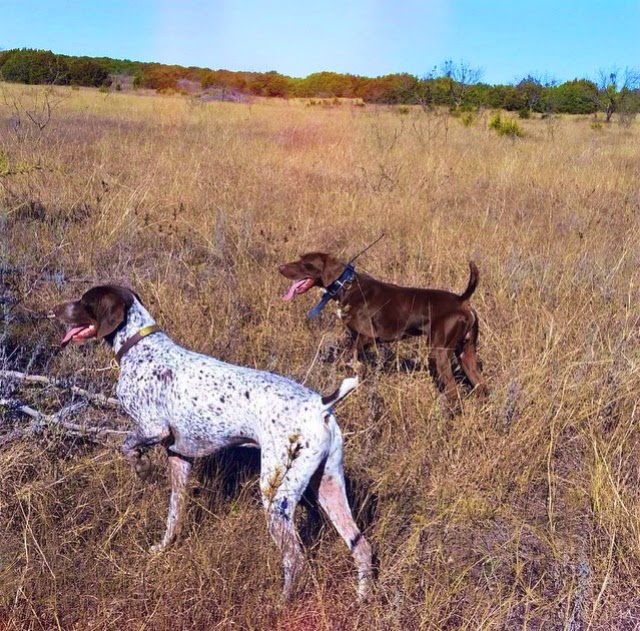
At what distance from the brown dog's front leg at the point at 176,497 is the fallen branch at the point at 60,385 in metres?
0.55

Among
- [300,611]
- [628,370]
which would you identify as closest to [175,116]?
[628,370]

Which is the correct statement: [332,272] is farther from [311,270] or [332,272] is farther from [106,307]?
[106,307]

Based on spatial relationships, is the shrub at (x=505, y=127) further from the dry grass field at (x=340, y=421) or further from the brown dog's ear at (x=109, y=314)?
the brown dog's ear at (x=109, y=314)

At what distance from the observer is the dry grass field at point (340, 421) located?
2449 millimetres

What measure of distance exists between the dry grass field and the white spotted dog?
0.12 m

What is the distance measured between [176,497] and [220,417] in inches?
17.5

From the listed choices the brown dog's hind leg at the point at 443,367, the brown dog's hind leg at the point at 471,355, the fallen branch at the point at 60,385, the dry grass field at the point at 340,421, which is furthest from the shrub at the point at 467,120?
the fallen branch at the point at 60,385

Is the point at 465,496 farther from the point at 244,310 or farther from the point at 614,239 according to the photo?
the point at 614,239

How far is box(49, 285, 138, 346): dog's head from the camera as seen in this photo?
2.95 meters

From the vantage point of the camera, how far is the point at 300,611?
7.94ft

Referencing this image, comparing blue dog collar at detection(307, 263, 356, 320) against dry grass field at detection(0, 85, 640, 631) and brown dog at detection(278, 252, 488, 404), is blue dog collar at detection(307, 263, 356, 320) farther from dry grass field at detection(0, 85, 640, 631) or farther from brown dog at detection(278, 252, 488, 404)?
dry grass field at detection(0, 85, 640, 631)

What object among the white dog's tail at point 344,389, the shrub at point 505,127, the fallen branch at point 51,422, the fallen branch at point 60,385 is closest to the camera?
the white dog's tail at point 344,389

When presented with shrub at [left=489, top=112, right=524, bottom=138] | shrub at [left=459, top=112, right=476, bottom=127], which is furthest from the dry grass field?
shrub at [left=459, top=112, right=476, bottom=127]

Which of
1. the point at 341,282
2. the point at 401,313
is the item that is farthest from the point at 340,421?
the point at 341,282
